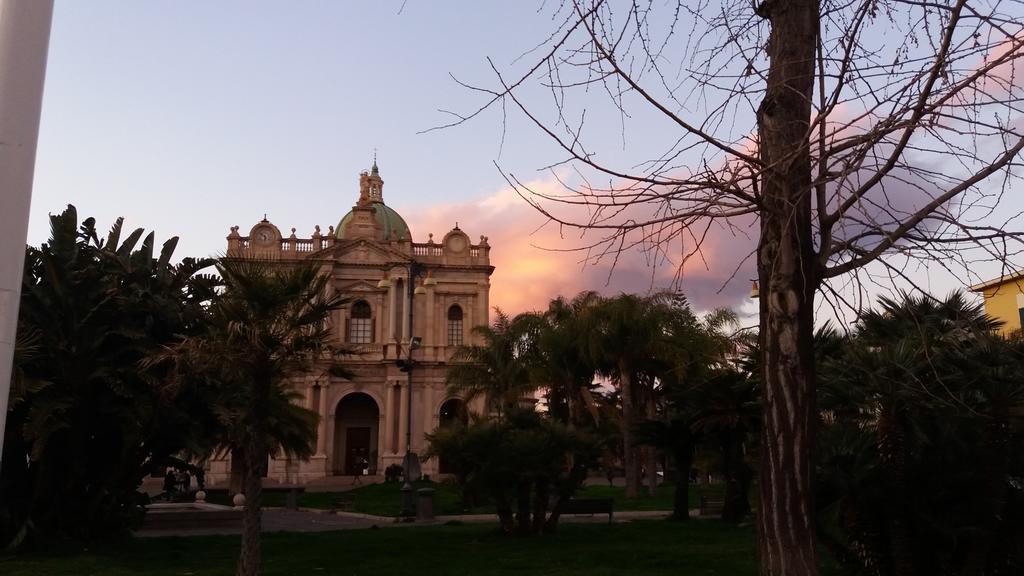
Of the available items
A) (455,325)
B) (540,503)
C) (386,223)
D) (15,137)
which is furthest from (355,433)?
(15,137)

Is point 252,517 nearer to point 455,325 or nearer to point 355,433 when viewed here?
point 355,433

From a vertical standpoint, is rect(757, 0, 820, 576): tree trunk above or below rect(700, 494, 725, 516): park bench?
above

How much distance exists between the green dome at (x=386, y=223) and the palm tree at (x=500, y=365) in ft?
54.0

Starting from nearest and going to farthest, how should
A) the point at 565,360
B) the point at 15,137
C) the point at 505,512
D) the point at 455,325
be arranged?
the point at 15,137 → the point at 505,512 → the point at 565,360 → the point at 455,325

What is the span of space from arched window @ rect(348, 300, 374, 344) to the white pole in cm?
4812

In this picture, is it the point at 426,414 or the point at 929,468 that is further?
the point at 426,414

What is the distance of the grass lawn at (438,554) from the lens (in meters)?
12.8

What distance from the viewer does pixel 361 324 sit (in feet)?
170

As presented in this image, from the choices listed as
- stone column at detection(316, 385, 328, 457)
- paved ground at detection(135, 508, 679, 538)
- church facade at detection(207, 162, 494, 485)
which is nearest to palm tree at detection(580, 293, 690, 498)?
paved ground at detection(135, 508, 679, 538)

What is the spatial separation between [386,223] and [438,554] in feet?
140

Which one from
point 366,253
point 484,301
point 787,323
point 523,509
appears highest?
point 366,253

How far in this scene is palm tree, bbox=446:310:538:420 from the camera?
3528cm

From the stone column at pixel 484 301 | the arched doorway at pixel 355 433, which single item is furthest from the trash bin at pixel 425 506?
the stone column at pixel 484 301

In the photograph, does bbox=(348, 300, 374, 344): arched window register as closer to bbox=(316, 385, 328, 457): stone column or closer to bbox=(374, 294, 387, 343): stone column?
bbox=(374, 294, 387, 343): stone column
